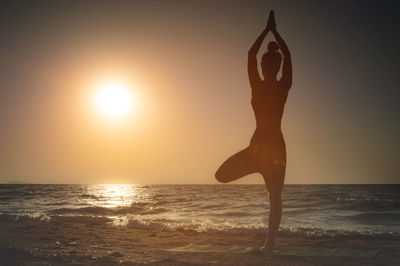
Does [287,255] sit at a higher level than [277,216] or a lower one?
lower

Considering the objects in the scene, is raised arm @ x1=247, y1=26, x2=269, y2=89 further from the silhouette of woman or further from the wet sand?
the wet sand

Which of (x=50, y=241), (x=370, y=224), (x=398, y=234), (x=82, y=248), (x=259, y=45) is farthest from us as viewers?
(x=370, y=224)

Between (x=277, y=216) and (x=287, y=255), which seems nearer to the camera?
(x=277, y=216)

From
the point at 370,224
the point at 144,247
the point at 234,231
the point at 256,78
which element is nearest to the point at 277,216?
the point at 256,78

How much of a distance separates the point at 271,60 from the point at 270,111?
0.73 meters

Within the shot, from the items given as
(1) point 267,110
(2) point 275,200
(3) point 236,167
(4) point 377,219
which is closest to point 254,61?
(1) point 267,110

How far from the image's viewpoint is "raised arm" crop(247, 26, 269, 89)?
600 cm

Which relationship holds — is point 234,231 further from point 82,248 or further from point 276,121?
point 276,121

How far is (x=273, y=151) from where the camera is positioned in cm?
612

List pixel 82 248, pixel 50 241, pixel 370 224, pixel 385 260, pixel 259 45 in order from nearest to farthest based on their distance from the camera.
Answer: pixel 259 45
pixel 385 260
pixel 82 248
pixel 50 241
pixel 370 224

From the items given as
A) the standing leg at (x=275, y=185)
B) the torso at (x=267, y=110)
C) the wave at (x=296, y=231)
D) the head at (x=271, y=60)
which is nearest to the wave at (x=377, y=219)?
the wave at (x=296, y=231)

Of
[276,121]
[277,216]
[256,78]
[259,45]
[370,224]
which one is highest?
[259,45]

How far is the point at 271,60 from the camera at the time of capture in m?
6.21

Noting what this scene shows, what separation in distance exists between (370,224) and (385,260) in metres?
12.1
